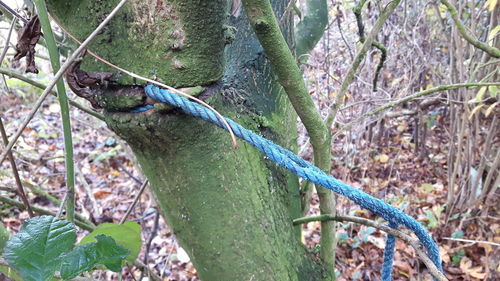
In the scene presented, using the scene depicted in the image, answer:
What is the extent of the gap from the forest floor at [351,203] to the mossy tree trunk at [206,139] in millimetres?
906

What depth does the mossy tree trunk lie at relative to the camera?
0.58 metres

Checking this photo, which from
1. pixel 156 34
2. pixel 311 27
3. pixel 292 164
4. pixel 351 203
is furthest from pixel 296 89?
pixel 351 203

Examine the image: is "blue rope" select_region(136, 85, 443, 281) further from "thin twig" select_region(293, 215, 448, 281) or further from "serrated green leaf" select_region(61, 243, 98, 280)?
"serrated green leaf" select_region(61, 243, 98, 280)

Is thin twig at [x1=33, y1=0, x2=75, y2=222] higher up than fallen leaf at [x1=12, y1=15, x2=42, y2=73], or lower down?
lower down

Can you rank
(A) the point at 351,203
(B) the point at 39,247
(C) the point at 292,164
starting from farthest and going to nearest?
1. (A) the point at 351,203
2. (C) the point at 292,164
3. (B) the point at 39,247

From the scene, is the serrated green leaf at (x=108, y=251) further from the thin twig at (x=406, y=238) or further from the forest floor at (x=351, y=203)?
the forest floor at (x=351, y=203)

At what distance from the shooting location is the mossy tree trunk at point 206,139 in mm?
579

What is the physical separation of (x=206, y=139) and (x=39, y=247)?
283 mm

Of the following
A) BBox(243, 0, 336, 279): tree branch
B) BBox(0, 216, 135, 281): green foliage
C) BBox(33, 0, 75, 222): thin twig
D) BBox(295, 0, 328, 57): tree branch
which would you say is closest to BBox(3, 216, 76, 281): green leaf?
BBox(0, 216, 135, 281): green foliage

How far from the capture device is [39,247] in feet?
1.59

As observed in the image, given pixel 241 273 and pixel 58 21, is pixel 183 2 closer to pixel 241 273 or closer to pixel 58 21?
pixel 58 21

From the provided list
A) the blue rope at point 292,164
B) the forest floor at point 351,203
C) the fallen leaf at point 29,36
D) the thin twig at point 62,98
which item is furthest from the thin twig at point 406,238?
the forest floor at point 351,203

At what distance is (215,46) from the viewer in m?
0.61

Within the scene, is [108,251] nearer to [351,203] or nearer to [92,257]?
[92,257]
